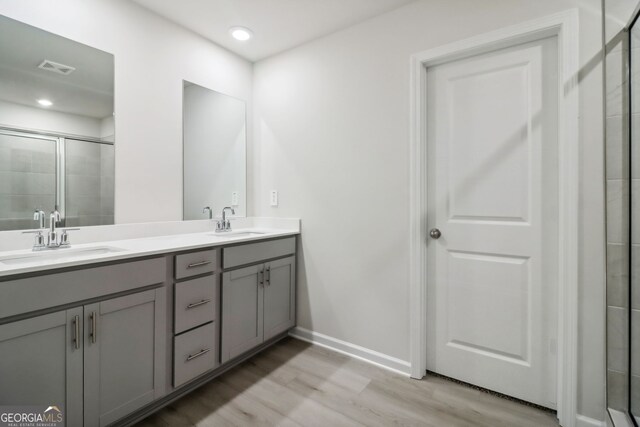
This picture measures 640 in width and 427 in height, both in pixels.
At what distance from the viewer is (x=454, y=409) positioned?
164 centimetres

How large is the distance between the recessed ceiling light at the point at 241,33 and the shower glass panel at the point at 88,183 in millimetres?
1223

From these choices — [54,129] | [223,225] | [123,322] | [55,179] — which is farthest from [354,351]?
[54,129]

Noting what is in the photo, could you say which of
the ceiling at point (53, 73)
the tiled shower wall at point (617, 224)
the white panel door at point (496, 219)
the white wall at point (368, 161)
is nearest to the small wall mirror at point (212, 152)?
the white wall at point (368, 161)

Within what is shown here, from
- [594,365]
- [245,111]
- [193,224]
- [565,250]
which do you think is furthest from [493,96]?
[193,224]

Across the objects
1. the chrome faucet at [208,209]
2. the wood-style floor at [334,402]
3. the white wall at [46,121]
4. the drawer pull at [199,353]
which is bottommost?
the wood-style floor at [334,402]

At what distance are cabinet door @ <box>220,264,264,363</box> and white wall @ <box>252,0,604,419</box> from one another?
0.48 metres

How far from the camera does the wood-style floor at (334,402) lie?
61.4 inches

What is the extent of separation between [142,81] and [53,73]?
459 mm

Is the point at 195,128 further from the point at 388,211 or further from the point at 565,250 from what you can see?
the point at 565,250

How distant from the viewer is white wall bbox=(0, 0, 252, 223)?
1753 mm

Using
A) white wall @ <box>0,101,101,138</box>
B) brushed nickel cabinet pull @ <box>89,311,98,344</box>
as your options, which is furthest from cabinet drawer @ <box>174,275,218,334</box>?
white wall @ <box>0,101,101,138</box>

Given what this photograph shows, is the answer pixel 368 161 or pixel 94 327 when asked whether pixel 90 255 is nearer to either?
pixel 94 327

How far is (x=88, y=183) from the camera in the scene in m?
1.79

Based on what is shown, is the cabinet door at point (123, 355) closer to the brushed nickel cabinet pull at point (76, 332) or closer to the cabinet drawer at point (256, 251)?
the brushed nickel cabinet pull at point (76, 332)
